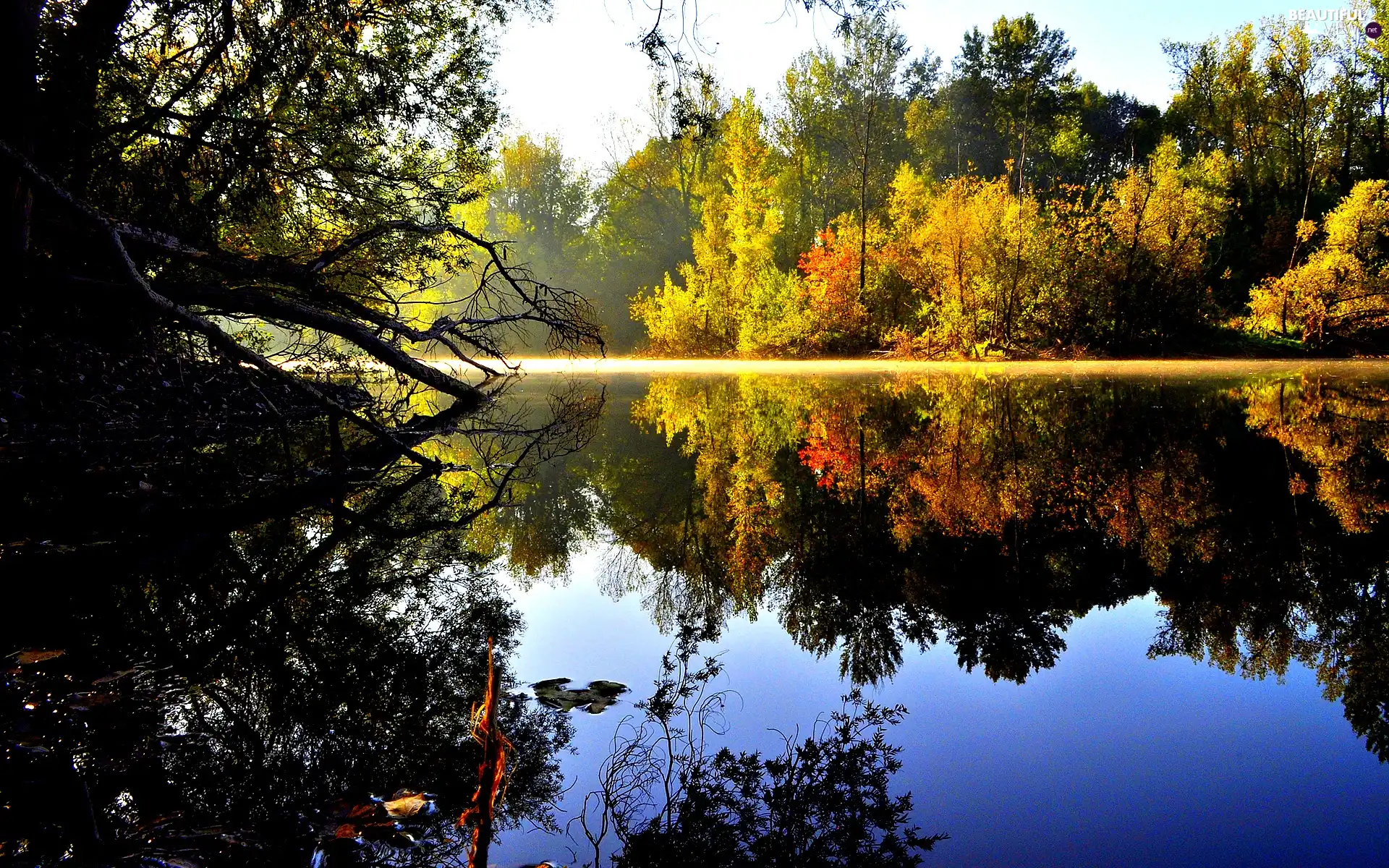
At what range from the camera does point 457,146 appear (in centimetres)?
1451

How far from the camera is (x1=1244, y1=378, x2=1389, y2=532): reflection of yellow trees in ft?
18.3

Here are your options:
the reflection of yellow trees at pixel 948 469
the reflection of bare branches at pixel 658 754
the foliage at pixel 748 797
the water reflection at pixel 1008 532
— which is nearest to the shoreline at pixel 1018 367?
the reflection of yellow trees at pixel 948 469

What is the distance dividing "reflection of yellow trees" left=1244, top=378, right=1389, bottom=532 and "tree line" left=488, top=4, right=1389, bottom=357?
5.73m

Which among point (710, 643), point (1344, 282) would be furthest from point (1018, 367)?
point (710, 643)

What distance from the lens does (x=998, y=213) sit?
27.3 m

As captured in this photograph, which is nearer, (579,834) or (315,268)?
(579,834)

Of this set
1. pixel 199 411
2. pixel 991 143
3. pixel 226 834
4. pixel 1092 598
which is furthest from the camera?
pixel 991 143

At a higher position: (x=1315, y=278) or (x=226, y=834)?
(x=1315, y=278)

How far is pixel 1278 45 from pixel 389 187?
132 ft

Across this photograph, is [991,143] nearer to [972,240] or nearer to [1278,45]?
[1278,45]

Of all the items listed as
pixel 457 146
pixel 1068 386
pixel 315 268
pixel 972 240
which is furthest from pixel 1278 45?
pixel 315 268

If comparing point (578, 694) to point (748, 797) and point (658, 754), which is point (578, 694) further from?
point (748, 797)

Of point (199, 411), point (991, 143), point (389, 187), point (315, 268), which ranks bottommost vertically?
point (199, 411)

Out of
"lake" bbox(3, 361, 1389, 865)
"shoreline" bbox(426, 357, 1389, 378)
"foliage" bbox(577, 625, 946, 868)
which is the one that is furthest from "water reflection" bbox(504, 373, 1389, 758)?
"shoreline" bbox(426, 357, 1389, 378)
